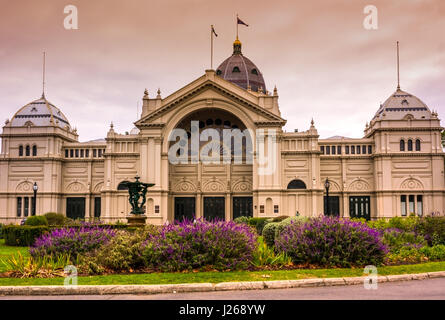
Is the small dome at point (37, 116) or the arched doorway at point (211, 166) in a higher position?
the small dome at point (37, 116)

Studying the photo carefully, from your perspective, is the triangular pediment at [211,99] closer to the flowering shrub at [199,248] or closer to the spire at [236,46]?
the spire at [236,46]

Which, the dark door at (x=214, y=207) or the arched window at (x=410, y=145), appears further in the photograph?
the arched window at (x=410, y=145)

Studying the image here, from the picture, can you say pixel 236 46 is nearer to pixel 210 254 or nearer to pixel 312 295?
pixel 210 254

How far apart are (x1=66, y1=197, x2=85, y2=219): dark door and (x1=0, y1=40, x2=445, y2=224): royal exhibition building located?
0.44 feet

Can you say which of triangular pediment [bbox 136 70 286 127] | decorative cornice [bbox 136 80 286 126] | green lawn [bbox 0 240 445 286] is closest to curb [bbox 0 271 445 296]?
green lawn [bbox 0 240 445 286]

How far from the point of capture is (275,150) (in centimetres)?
5428

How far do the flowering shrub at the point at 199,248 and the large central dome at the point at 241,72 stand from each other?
6003cm

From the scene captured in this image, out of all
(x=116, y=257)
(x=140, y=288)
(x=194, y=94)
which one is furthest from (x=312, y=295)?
(x=194, y=94)

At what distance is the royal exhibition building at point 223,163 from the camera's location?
179 ft

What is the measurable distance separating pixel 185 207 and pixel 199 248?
42.3m

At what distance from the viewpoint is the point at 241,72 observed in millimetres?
77125

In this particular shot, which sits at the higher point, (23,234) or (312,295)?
(23,234)

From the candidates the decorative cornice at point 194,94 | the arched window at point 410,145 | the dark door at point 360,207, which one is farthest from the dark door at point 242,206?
the arched window at point 410,145
